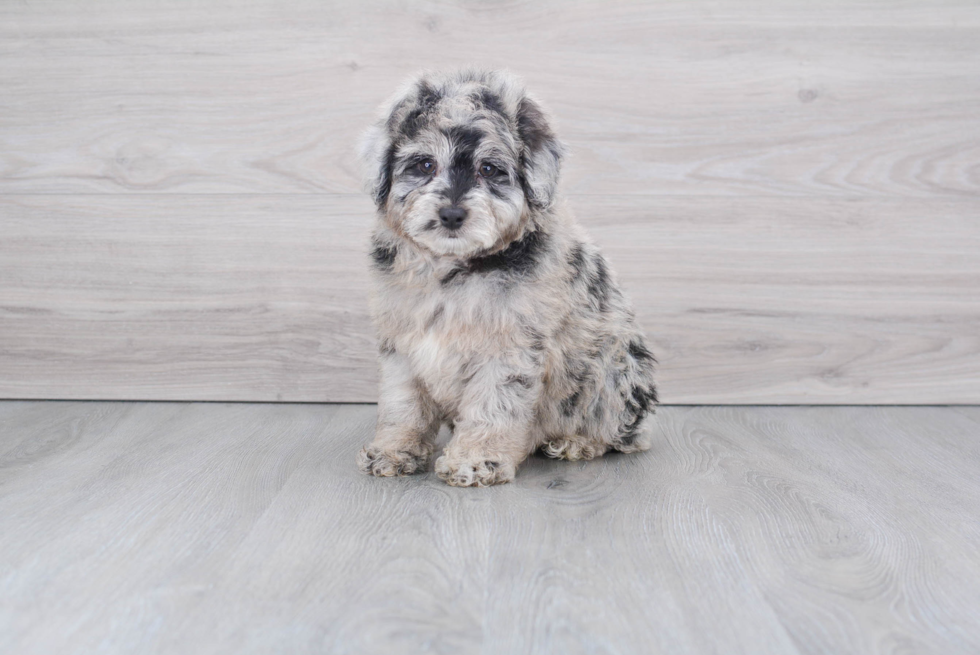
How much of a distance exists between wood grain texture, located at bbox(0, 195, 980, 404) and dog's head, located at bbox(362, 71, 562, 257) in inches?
42.8

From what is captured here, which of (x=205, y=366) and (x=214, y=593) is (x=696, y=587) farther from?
(x=205, y=366)

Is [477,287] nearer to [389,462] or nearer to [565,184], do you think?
[389,462]

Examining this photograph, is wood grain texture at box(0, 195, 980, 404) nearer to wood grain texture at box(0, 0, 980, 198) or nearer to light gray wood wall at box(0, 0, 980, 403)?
light gray wood wall at box(0, 0, 980, 403)

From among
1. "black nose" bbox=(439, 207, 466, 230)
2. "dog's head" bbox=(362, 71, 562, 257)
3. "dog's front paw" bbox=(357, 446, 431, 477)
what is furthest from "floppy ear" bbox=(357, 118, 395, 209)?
"dog's front paw" bbox=(357, 446, 431, 477)

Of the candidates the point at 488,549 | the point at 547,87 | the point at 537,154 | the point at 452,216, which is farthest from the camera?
the point at 547,87

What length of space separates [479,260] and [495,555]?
2.92 feet

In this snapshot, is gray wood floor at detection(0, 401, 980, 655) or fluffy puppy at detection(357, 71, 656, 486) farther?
fluffy puppy at detection(357, 71, 656, 486)

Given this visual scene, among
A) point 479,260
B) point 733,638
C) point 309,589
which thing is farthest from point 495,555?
point 479,260

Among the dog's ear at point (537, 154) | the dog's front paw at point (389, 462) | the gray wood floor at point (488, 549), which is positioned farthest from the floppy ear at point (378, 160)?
the gray wood floor at point (488, 549)

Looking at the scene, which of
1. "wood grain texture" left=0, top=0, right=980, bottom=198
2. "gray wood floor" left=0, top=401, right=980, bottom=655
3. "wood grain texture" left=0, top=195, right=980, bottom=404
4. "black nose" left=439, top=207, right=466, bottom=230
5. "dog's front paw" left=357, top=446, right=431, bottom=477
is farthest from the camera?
"wood grain texture" left=0, top=195, right=980, bottom=404

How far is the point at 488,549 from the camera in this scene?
205 cm

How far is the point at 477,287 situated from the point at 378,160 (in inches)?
18.6

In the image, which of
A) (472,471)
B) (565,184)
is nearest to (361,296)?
(565,184)

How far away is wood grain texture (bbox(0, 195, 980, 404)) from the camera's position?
11.7ft
